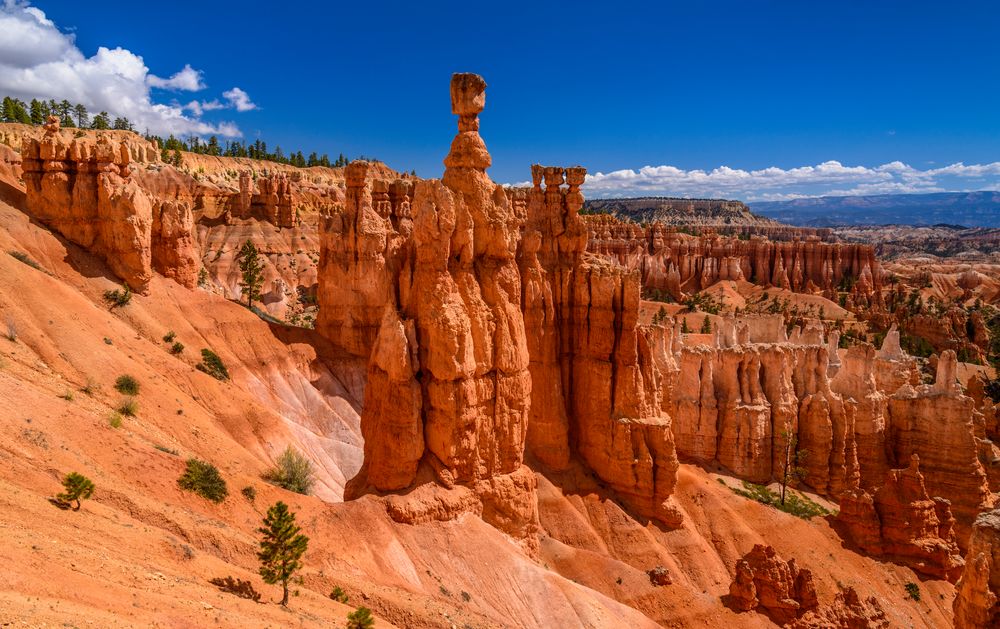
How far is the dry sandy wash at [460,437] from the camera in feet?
52.7

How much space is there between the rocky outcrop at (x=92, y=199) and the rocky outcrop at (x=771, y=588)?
126ft

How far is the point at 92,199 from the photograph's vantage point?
124 ft

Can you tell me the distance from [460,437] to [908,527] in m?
23.4

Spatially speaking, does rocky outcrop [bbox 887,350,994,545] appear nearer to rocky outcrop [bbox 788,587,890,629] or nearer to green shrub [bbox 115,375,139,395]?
rocky outcrop [bbox 788,587,890,629]

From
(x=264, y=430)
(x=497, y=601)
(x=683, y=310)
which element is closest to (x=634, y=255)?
(x=683, y=310)

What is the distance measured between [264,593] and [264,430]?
2230 cm

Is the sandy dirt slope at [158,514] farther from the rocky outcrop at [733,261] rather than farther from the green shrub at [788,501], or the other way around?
the rocky outcrop at [733,261]

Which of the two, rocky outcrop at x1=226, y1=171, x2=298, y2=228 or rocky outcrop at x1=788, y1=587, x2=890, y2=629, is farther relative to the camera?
rocky outcrop at x1=226, y1=171, x2=298, y2=228

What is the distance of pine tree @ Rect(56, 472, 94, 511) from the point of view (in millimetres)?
14234

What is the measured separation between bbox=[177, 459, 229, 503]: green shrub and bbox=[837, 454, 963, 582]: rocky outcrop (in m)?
29.0

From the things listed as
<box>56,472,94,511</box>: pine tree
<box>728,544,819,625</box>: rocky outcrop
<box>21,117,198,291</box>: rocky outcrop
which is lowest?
<box>728,544,819,625</box>: rocky outcrop

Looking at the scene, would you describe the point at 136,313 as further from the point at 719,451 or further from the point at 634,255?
the point at 634,255

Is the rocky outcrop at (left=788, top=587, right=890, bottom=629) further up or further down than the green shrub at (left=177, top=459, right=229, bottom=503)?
further down

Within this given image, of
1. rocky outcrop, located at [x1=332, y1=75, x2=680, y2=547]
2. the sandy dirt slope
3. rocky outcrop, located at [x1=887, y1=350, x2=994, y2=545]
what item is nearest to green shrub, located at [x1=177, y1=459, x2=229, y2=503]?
the sandy dirt slope
